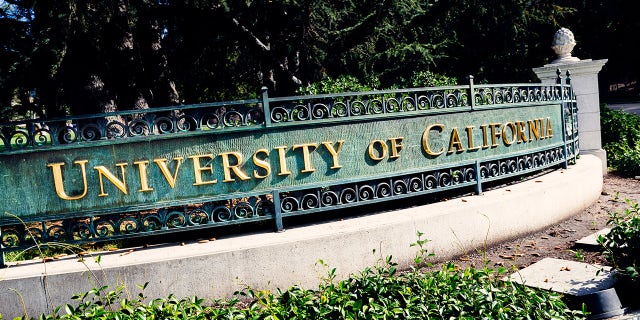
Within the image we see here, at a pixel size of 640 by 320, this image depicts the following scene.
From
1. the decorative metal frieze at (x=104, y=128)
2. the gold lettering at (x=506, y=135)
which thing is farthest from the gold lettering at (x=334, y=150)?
the gold lettering at (x=506, y=135)

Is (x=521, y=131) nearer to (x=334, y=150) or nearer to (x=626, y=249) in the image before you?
(x=626, y=249)

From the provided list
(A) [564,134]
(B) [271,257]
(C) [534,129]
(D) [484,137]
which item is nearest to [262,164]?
(B) [271,257]

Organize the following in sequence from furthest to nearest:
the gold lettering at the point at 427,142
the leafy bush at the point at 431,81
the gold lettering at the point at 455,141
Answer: the leafy bush at the point at 431,81
the gold lettering at the point at 455,141
the gold lettering at the point at 427,142

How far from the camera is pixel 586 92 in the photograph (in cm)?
877

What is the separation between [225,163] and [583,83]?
6972 mm

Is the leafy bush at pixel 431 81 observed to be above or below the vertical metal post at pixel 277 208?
above

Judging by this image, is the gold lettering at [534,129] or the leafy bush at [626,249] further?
the gold lettering at [534,129]

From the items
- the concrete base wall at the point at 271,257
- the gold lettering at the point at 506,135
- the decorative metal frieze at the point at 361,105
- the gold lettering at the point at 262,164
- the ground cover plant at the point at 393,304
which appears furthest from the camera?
the gold lettering at the point at 506,135

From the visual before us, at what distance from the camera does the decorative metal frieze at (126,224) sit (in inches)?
167

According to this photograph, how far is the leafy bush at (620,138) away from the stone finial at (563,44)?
216cm

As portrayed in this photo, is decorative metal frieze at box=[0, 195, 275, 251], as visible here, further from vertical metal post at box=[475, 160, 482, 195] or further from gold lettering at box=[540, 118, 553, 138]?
gold lettering at box=[540, 118, 553, 138]

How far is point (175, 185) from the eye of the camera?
4.41 metres

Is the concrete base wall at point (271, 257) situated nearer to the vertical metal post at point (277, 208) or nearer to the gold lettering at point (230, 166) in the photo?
the vertical metal post at point (277, 208)

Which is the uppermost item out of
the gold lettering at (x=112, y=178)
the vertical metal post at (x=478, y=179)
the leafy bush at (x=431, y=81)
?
the leafy bush at (x=431, y=81)
